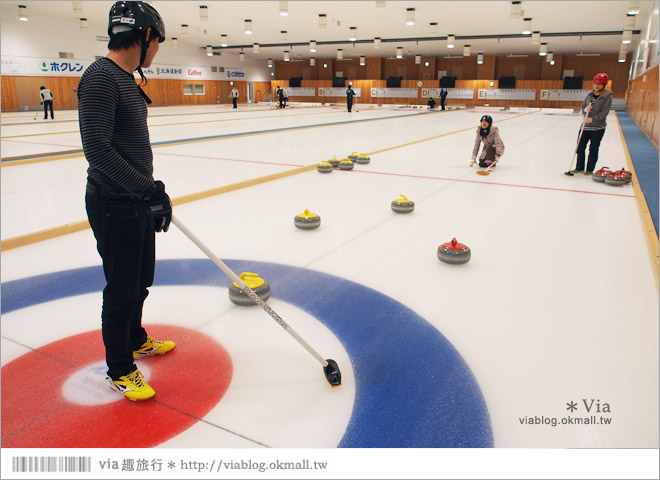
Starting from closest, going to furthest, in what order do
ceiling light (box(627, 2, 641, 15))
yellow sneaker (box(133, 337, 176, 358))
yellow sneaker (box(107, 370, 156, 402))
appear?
yellow sneaker (box(107, 370, 156, 402)), yellow sneaker (box(133, 337, 176, 358)), ceiling light (box(627, 2, 641, 15))

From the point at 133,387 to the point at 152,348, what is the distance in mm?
431

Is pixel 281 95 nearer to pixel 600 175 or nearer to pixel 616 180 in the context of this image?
pixel 600 175

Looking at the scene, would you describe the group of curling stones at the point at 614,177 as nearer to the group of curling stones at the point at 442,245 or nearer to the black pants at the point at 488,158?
the black pants at the point at 488,158

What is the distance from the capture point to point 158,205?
213cm

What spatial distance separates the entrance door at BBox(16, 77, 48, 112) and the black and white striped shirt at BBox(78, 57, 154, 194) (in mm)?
29851

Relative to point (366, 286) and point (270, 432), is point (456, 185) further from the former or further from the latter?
point (270, 432)

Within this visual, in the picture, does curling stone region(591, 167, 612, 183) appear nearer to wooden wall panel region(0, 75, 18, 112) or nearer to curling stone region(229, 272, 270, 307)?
curling stone region(229, 272, 270, 307)

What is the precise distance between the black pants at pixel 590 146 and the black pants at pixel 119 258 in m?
7.87

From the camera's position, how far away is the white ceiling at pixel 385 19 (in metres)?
20.7

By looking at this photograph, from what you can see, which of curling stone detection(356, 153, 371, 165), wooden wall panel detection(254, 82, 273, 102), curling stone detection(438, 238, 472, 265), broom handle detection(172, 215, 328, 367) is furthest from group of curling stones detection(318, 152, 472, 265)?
wooden wall panel detection(254, 82, 273, 102)

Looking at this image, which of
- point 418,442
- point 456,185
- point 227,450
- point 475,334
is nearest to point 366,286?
point 475,334

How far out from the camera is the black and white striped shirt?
187 cm

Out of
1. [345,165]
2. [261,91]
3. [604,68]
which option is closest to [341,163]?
[345,165]

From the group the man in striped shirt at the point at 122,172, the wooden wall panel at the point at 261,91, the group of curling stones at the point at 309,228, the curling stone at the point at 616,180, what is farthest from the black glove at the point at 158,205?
the wooden wall panel at the point at 261,91
